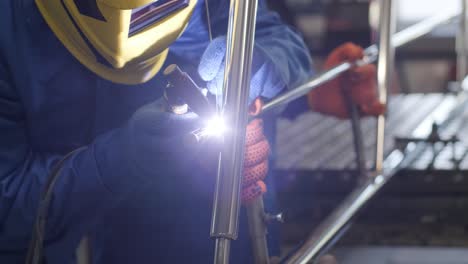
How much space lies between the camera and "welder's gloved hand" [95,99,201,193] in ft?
3.31

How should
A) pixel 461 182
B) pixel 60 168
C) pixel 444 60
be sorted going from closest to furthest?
pixel 60 168
pixel 461 182
pixel 444 60

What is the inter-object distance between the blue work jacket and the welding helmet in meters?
0.05

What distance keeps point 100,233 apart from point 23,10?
461mm

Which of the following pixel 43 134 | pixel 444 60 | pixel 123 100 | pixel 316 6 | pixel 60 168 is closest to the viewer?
pixel 60 168

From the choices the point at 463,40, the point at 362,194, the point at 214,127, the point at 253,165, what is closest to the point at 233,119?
the point at 214,127

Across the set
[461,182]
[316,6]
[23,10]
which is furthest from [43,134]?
[316,6]

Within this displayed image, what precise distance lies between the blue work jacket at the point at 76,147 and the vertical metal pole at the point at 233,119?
0.24 meters

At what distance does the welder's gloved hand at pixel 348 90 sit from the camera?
1856mm

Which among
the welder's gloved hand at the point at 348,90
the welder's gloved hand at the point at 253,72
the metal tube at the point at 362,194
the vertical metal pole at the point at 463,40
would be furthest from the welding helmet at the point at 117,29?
the vertical metal pole at the point at 463,40

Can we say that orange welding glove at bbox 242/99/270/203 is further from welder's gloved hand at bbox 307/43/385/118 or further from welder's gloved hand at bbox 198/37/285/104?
welder's gloved hand at bbox 307/43/385/118

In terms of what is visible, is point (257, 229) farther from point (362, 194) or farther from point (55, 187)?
point (362, 194)

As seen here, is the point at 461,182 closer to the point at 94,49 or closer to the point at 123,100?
the point at 123,100

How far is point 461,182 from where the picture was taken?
205 cm

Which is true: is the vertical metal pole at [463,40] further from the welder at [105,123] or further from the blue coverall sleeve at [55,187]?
the blue coverall sleeve at [55,187]
